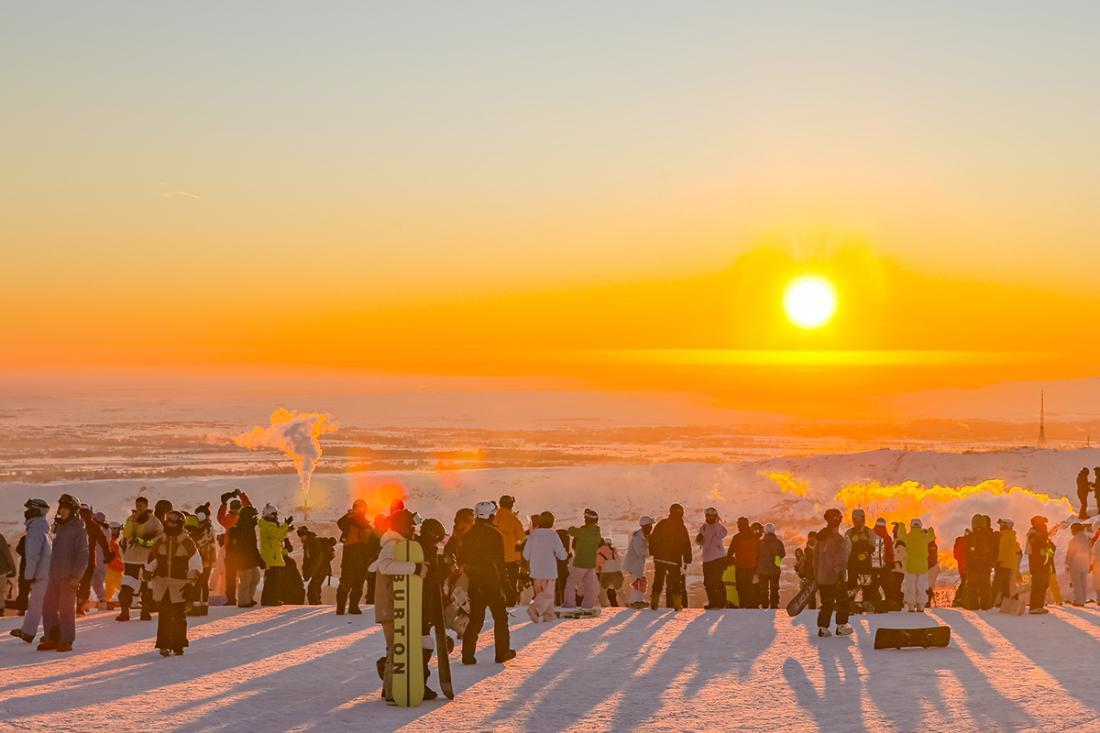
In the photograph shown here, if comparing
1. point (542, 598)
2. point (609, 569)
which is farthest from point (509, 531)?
point (609, 569)

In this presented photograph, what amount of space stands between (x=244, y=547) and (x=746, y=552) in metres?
8.26

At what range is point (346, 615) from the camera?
758 inches

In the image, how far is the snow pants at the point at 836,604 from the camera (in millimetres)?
16766

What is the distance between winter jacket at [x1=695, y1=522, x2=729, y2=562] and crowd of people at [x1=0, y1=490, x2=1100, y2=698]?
2 centimetres

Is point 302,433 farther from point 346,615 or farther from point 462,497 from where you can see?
point 346,615

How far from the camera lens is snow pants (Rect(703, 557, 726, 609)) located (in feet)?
67.2

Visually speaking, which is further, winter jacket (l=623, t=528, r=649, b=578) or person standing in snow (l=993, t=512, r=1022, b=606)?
winter jacket (l=623, t=528, r=649, b=578)

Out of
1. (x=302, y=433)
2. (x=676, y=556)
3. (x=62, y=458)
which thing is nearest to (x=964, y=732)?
(x=676, y=556)

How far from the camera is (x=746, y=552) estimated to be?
838 inches

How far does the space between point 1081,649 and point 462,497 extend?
90.4 meters

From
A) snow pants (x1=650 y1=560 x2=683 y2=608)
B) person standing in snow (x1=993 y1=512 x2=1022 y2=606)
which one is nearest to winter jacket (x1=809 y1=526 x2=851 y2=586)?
snow pants (x1=650 y1=560 x2=683 y2=608)

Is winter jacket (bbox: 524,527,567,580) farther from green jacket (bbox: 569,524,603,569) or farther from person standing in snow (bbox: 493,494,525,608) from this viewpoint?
green jacket (bbox: 569,524,603,569)

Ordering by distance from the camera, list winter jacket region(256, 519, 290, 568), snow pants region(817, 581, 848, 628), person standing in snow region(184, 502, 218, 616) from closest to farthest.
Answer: snow pants region(817, 581, 848, 628), person standing in snow region(184, 502, 218, 616), winter jacket region(256, 519, 290, 568)

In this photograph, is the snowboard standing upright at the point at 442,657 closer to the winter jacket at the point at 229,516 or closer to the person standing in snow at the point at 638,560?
the person standing in snow at the point at 638,560
